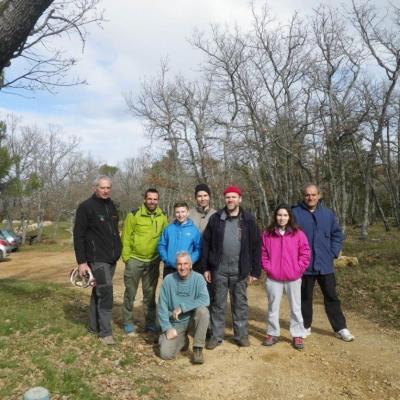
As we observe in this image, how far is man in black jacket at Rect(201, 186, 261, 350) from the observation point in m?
5.19

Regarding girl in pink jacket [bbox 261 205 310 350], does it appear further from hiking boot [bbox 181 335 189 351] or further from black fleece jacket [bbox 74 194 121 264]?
black fleece jacket [bbox 74 194 121 264]

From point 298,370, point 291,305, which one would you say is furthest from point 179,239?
point 298,370

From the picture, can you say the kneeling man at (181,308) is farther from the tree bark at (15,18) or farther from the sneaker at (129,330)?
the tree bark at (15,18)

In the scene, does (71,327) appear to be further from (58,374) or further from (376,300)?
(376,300)

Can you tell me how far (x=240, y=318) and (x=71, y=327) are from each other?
2302 mm

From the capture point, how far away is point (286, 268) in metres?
5.19

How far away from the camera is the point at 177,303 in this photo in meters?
4.94

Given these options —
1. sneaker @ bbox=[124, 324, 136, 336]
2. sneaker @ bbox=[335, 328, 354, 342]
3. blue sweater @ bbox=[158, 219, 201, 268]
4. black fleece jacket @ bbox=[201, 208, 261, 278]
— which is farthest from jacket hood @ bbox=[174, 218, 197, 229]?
sneaker @ bbox=[335, 328, 354, 342]

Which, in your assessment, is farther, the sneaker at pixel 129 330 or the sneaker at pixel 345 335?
the sneaker at pixel 129 330

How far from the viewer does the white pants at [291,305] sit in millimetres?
5199

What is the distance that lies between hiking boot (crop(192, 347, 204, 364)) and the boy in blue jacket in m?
1.03

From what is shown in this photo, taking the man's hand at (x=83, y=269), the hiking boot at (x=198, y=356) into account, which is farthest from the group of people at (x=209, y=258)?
the hiking boot at (x=198, y=356)

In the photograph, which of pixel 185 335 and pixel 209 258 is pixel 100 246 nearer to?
pixel 209 258

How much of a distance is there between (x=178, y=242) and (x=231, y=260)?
28.1 inches
